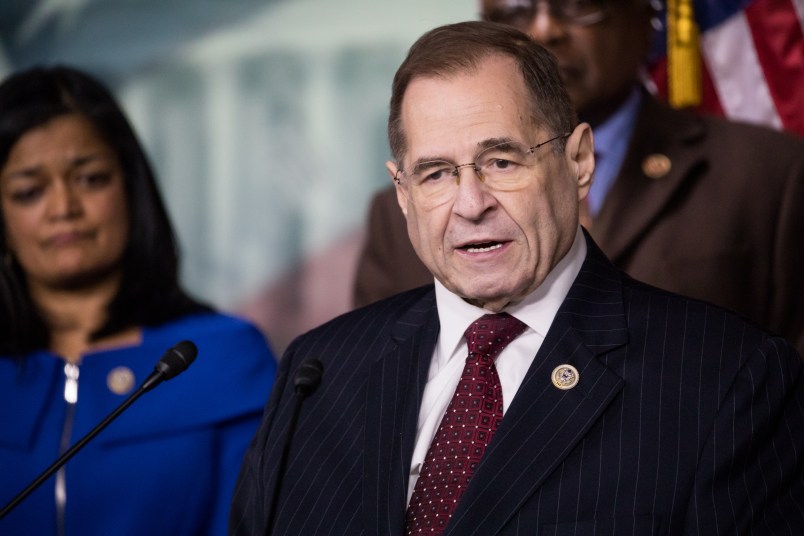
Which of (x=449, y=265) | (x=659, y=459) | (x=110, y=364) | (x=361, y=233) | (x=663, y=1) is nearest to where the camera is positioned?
(x=659, y=459)

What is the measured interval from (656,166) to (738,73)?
67 centimetres

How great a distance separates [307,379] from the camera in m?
2.15

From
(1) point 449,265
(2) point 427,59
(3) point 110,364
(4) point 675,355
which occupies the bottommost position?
(3) point 110,364

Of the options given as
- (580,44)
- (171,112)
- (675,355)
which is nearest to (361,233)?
(171,112)

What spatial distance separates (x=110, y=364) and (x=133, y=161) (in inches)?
22.4

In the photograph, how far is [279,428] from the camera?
2328mm

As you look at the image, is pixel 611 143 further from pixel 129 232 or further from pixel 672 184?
pixel 129 232

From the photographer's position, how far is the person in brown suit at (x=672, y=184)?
3252 millimetres

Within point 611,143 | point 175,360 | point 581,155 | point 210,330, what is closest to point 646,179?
point 611,143

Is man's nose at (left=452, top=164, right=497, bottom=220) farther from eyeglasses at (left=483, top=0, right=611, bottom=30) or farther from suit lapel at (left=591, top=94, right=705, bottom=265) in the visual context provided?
eyeglasses at (left=483, top=0, right=611, bottom=30)

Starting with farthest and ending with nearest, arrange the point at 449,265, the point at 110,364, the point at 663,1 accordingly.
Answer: the point at 663,1
the point at 110,364
the point at 449,265

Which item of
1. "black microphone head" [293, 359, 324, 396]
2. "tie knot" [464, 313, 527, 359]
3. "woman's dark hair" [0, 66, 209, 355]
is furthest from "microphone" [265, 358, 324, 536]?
"woman's dark hair" [0, 66, 209, 355]

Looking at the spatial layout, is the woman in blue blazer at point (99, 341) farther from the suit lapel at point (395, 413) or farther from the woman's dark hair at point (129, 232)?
the suit lapel at point (395, 413)

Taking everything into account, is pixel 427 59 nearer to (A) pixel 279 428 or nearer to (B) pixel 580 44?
(A) pixel 279 428
